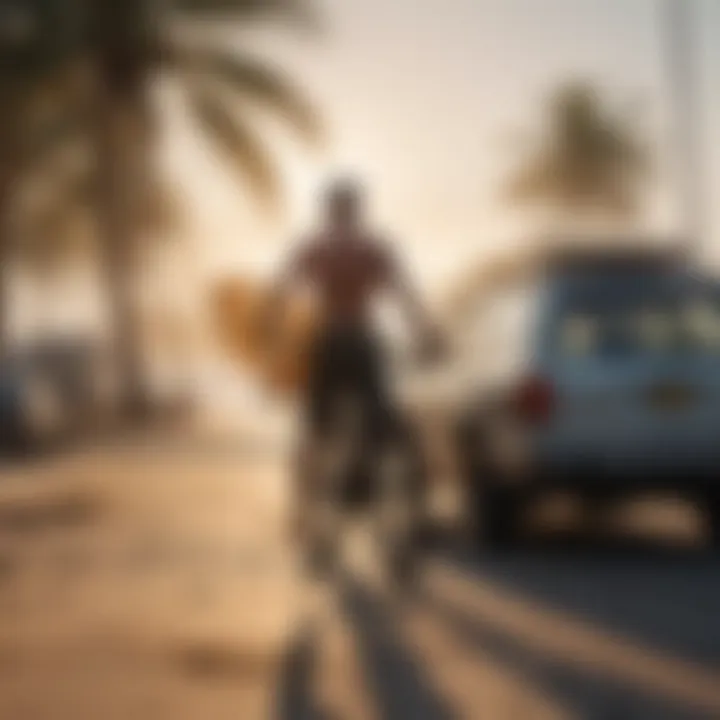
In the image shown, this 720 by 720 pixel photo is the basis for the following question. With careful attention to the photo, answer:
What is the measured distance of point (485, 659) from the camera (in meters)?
5.95

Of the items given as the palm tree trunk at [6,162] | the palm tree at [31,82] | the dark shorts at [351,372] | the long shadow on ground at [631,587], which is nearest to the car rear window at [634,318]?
the long shadow on ground at [631,587]

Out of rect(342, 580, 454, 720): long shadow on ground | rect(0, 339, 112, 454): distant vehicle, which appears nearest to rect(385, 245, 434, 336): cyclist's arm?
rect(342, 580, 454, 720): long shadow on ground

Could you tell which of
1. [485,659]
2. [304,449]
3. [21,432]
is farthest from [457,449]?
[21,432]

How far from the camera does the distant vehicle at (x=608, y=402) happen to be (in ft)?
27.9

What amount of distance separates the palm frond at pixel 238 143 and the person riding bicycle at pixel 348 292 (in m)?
13.2

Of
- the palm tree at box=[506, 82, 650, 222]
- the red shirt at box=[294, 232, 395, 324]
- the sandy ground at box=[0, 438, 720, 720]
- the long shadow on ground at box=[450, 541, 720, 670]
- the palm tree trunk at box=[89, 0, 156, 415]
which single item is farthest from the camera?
the palm tree at box=[506, 82, 650, 222]

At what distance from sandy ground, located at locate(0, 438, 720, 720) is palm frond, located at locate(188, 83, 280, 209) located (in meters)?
11.1

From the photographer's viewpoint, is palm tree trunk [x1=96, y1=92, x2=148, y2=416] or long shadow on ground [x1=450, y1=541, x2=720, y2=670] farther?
palm tree trunk [x1=96, y1=92, x2=148, y2=416]

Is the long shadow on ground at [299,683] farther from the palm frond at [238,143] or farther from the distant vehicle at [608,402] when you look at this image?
the palm frond at [238,143]

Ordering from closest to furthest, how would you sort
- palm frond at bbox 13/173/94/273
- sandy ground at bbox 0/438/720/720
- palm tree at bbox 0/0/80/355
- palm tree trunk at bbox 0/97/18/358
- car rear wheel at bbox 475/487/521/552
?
sandy ground at bbox 0/438/720/720 < car rear wheel at bbox 475/487/521/552 < palm tree at bbox 0/0/80/355 < palm tree trunk at bbox 0/97/18/358 < palm frond at bbox 13/173/94/273

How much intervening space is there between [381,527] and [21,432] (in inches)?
490

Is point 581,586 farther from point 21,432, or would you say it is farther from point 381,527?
point 21,432

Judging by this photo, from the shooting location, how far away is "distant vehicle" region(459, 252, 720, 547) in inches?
334

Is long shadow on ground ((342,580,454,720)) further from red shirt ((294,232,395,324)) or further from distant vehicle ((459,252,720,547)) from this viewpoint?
distant vehicle ((459,252,720,547))
